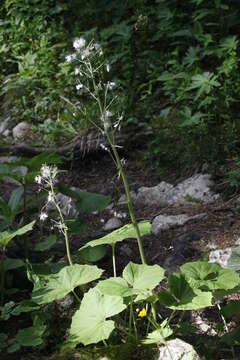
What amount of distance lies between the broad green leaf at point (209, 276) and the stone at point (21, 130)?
12.9ft

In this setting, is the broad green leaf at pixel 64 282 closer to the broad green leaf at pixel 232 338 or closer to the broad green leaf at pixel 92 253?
the broad green leaf at pixel 92 253

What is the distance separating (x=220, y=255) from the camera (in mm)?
2785

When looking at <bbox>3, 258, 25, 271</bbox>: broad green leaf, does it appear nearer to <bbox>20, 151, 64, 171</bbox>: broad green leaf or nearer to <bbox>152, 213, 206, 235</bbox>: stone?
<bbox>20, 151, 64, 171</bbox>: broad green leaf

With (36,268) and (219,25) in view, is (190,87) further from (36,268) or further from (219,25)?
(36,268)

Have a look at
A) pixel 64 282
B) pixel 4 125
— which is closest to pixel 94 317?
pixel 64 282

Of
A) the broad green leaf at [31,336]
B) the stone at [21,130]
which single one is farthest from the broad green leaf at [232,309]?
the stone at [21,130]

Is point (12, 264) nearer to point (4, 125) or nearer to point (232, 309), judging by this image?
point (232, 309)

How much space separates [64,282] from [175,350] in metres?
0.53

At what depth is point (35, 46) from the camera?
682cm

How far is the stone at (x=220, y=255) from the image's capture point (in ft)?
9.02

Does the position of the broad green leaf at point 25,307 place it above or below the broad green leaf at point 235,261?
above

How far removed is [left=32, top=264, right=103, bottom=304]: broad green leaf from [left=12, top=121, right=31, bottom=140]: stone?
375cm

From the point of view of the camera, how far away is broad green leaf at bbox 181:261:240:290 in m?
2.09

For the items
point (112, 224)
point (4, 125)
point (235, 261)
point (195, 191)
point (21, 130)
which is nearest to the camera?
point (235, 261)
